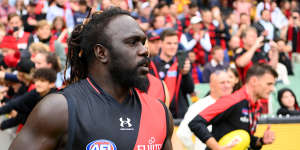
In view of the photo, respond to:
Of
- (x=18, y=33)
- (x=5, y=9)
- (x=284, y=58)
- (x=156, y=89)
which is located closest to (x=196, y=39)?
(x=284, y=58)

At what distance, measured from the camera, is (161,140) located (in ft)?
8.00

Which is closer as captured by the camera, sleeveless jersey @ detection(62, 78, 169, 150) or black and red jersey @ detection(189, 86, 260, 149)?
sleeveless jersey @ detection(62, 78, 169, 150)

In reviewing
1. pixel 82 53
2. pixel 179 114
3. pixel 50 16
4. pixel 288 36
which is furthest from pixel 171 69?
pixel 288 36

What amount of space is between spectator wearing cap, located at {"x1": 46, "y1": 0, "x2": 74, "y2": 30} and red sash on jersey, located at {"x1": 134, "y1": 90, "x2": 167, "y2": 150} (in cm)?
846

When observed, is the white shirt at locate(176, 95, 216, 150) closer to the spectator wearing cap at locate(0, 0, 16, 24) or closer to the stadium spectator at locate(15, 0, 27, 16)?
the stadium spectator at locate(15, 0, 27, 16)

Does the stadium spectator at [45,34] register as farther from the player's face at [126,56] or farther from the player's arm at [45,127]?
the player's arm at [45,127]

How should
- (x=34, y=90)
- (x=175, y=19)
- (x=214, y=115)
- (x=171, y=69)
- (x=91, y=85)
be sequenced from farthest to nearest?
(x=175, y=19), (x=171, y=69), (x=34, y=90), (x=214, y=115), (x=91, y=85)

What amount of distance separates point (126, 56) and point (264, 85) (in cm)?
271

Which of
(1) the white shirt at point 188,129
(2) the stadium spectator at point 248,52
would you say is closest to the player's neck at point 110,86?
(1) the white shirt at point 188,129

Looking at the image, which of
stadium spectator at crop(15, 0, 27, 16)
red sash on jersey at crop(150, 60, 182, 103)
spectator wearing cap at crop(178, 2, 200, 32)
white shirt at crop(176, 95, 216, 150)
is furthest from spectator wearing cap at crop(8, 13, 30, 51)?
white shirt at crop(176, 95, 216, 150)

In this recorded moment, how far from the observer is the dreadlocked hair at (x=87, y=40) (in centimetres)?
237

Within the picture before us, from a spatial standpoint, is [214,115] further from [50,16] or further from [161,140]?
[50,16]

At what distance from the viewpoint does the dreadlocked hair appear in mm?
2369

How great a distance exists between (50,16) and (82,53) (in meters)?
9.27
